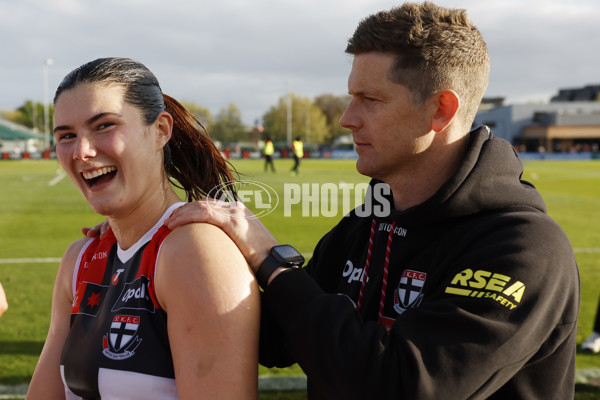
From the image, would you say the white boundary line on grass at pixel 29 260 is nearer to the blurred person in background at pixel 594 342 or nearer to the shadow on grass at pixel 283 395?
the shadow on grass at pixel 283 395

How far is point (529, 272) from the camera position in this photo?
177 centimetres

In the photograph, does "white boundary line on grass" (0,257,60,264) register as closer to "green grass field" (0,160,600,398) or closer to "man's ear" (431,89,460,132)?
"green grass field" (0,160,600,398)

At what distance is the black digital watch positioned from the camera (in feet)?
6.69

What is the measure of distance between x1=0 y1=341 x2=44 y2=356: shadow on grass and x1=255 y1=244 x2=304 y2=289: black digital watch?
12.5 feet

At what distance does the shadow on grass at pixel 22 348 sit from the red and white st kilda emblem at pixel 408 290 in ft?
13.1

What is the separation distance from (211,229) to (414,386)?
82 centimetres

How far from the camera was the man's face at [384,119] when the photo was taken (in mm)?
2277

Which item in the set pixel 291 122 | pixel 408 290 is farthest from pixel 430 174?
pixel 291 122

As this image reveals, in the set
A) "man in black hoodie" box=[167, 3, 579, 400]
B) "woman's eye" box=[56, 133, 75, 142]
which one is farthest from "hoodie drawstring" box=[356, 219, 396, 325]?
"woman's eye" box=[56, 133, 75, 142]

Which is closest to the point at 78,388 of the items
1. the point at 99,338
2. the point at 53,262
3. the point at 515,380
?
the point at 99,338

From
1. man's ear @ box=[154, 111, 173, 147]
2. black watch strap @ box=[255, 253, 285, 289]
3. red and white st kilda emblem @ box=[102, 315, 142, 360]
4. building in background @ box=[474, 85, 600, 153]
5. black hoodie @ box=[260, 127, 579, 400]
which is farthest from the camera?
building in background @ box=[474, 85, 600, 153]

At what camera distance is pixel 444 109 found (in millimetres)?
2279

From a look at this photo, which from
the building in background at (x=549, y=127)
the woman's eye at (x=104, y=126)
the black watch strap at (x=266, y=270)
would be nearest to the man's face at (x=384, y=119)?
the black watch strap at (x=266, y=270)

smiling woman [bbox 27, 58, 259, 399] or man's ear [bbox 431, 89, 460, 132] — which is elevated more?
man's ear [bbox 431, 89, 460, 132]
